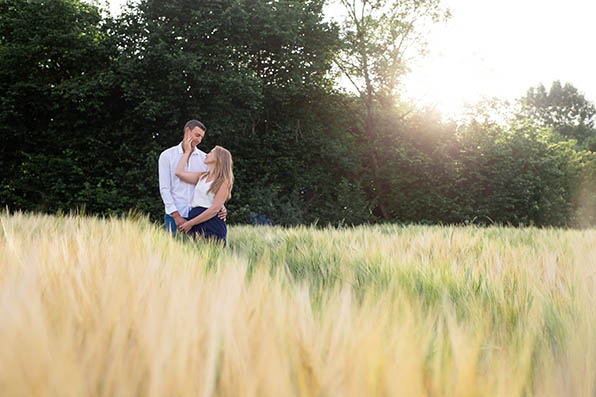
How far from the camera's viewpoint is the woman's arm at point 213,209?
401 cm

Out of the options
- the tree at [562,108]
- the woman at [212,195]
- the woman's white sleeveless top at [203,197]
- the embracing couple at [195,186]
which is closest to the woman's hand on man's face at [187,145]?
the embracing couple at [195,186]

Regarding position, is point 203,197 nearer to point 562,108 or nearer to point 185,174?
point 185,174

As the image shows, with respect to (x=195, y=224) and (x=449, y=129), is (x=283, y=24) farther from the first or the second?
(x=195, y=224)

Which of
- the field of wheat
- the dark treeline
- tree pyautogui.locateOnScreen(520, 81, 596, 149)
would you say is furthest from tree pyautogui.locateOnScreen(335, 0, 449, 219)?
tree pyautogui.locateOnScreen(520, 81, 596, 149)

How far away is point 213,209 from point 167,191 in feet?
2.81

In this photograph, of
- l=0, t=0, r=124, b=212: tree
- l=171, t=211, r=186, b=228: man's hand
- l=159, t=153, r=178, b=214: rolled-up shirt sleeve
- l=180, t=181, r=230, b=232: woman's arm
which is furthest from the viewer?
l=0, t=0, r=124, b=212: tree

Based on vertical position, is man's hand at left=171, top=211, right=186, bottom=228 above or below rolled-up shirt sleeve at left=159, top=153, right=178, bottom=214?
below

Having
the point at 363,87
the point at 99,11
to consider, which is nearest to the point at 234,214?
the point at 363,87

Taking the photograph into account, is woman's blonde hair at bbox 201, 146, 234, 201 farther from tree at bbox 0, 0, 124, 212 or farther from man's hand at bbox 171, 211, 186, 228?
tree at bbox 0, 0, 124, 212

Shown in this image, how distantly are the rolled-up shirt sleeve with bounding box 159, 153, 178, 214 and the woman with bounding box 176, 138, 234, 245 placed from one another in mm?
346

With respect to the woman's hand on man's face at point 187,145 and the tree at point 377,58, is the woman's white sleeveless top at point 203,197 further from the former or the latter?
the tree at point 377,58

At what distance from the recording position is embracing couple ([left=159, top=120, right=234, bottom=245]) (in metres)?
4.07

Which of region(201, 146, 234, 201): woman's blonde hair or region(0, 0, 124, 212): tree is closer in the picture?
region(201, 146, 234, 201): woman's blonde hair

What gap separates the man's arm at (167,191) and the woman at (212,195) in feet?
0.89
